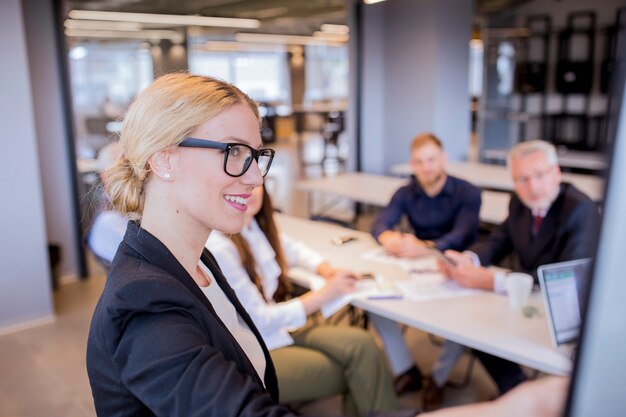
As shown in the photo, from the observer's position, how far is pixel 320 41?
12977 millimetres

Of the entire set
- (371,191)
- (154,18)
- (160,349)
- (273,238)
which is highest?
(154,18)

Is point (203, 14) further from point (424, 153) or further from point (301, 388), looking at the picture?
point (301, 388)

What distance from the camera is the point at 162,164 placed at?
111 cm

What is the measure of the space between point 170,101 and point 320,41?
488 inches

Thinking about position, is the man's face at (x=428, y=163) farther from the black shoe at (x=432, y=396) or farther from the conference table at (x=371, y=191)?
the black shoe at (x=432, y=396)

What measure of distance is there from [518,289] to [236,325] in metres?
1.46

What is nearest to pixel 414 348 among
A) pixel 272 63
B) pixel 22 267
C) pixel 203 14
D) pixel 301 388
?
pixel 301 388

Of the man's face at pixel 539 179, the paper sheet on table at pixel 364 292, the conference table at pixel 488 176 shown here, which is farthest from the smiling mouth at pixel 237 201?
the conference table at pixel 488 176

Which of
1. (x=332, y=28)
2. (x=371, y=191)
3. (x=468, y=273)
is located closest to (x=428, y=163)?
(x=468, y=273)

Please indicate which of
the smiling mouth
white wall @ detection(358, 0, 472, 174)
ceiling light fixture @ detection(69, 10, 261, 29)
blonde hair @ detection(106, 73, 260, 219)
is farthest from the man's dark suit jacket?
ceiling light fixture @ detection(69, 10, 261, 29)

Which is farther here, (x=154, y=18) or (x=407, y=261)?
(x=154, y=18)

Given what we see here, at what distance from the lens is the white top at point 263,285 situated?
91.8 inches

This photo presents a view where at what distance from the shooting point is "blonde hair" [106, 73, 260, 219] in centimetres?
108

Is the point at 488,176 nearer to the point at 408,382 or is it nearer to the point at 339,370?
the point at 408,382
